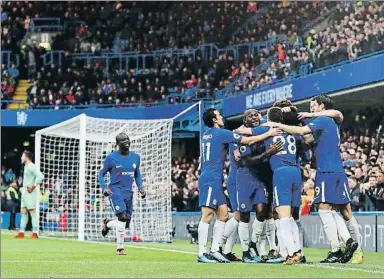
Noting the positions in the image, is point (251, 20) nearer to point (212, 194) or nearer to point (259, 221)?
point (259, 221)

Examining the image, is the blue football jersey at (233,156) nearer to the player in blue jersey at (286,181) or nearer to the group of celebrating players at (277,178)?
the group of celebrating players at (277,178)

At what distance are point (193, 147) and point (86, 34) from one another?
27.2 feet

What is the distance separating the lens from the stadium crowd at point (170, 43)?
25969mm

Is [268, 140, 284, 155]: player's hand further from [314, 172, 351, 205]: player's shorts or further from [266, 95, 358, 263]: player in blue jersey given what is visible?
[314, 172, 351, 205]: player's shorts

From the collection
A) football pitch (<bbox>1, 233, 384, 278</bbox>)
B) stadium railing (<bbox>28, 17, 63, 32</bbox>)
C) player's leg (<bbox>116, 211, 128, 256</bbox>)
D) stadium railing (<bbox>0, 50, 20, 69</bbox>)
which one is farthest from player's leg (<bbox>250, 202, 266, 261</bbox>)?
stadium railing (<bbox>28, 17, 63, 32</bbox>)

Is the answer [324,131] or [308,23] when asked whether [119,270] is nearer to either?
[324,131]

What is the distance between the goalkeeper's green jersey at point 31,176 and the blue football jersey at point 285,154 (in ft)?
33.2

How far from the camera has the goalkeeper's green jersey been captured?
20328mm

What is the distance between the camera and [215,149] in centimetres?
1152

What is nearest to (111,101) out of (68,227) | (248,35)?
(248,35)

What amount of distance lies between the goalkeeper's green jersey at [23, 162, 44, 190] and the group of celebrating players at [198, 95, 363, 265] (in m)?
9.14

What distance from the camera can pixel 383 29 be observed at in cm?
2108

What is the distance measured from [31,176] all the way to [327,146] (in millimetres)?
10694

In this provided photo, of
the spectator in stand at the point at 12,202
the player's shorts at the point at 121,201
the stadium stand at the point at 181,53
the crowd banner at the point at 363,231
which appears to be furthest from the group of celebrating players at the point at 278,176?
the spectator in stand at the point at 12,202
